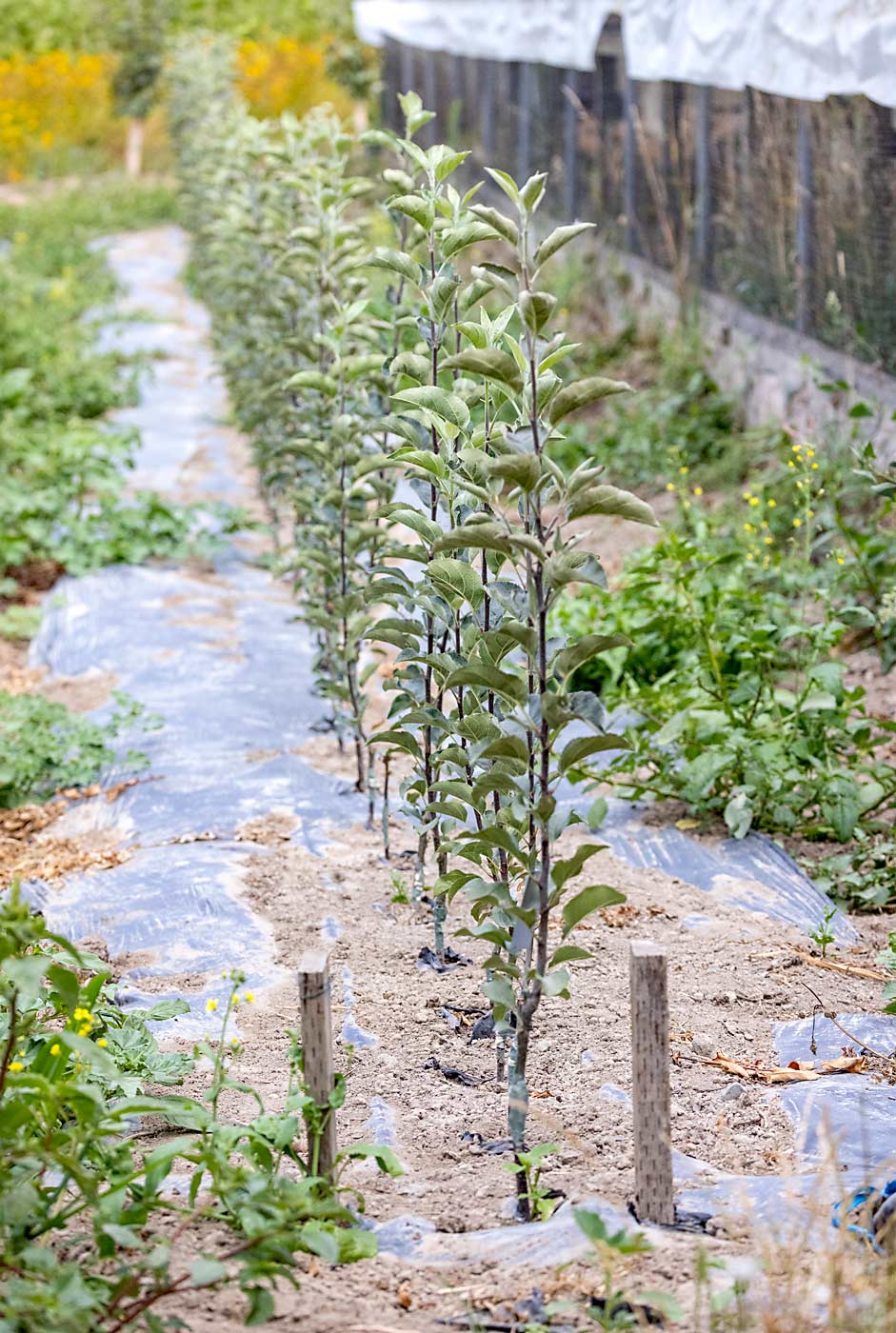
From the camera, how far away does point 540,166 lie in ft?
37.1

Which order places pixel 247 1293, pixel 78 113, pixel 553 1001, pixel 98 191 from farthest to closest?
pixel 78 113 → pixel 98 191 → pixel 553 1001 → pixel 247 1293

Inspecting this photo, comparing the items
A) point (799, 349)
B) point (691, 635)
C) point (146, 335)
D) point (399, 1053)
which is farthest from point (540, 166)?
point (399, 1053)

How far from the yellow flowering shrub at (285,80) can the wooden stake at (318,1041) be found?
1972 cm

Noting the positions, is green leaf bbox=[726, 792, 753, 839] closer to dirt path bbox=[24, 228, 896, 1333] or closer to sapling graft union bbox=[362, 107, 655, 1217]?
dirt path bbox=[24, 228, 896, 1333]

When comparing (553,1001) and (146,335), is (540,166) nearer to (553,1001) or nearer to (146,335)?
(146,335)

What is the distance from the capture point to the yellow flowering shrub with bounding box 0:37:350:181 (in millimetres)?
20922

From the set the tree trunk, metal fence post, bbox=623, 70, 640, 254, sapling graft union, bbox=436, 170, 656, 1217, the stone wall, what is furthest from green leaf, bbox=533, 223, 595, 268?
the tree trunk

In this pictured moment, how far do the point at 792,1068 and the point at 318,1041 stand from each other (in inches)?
37.2

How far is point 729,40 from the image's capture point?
6.92 meters

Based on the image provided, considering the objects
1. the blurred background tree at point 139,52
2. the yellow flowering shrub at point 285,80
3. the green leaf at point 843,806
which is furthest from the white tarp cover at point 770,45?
the yellow flowering shrub at point 285,80

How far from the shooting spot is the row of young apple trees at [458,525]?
Result: 2.13 m

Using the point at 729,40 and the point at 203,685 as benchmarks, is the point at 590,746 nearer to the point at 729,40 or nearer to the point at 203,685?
the point at 203,685

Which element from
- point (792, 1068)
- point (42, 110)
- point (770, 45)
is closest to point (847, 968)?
point (792, 1068)

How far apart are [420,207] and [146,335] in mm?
8435
